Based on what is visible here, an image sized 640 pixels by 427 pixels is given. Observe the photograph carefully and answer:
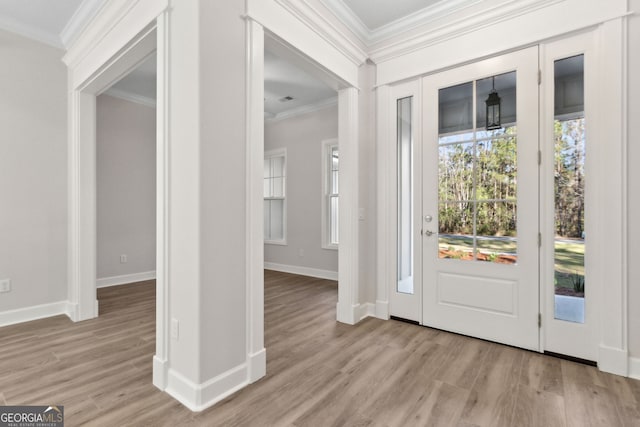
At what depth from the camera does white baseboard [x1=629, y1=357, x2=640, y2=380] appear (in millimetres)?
2014

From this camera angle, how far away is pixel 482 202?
266 centimetres

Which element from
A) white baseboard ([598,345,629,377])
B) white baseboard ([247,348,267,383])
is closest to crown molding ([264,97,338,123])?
white baseboard ([247,348,267,383])

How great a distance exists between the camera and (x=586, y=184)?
7.22ft

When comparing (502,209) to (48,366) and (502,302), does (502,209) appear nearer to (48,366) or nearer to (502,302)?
(502,302)

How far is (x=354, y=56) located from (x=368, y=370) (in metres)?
2.81

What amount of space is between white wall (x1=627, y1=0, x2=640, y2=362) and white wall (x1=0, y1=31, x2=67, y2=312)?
4977mm

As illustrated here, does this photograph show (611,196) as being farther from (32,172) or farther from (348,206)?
(32,172)

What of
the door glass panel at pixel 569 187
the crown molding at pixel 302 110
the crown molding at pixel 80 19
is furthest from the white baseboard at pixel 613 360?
the crown molding at pixel 80 19

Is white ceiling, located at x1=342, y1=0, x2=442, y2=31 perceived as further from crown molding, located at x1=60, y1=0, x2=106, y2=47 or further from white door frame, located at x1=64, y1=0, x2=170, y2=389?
crown molding, located at x1=60, y1=0, x2=106, y2=47

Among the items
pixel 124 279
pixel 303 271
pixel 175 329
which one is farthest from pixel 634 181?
pixel 124 279

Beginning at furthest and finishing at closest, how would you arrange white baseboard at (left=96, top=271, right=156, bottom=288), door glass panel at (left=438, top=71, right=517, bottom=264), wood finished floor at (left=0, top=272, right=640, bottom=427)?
Result: white baseboard at (left=96, top=271, right=156, bottom=288)
door glass panel at (left=438, top=71, right=517, bottom=264)
wood finished floor at (left=0, top=272, right=640, bottom=427)

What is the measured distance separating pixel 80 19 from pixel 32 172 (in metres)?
1.57

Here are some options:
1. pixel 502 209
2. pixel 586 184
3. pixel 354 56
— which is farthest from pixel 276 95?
pixel 586 184

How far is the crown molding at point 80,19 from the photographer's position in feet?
8.60
